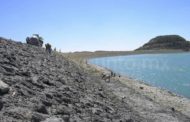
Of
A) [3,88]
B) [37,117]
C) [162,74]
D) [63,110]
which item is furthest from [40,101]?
[162,74]

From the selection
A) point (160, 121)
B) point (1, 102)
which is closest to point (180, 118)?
point (160, 121)

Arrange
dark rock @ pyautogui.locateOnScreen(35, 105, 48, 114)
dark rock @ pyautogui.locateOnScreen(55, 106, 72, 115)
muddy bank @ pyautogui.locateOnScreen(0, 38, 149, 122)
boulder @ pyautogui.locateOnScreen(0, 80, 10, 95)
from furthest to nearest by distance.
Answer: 1. dark rock @ pyautogui.locateOnScreen(55, 106, 72, 115)
2. boulder @ pyautogui.locateOnScreen(0, 80, 10, 95)
3. dark rock @ pyautogui.locateOnScreen(35, 105, 48, 114)
4. muddy bank @ pyautogui.locateOnScreen(0, 38, 149, 122)

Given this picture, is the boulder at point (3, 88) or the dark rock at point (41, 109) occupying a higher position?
the boulder at point (3, 88)

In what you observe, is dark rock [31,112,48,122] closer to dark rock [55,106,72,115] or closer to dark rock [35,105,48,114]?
dark rock [35,105,48,114]

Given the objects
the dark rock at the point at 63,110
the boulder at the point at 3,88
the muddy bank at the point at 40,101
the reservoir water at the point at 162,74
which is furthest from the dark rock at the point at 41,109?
the reservoir water at the point at 162,74

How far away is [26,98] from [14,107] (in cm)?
157

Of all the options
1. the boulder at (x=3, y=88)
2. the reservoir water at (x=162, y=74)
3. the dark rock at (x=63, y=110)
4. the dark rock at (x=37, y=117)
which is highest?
the boulder at (x=3, y=88)

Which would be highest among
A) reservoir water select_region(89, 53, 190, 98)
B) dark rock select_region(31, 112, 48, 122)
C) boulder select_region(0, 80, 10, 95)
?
boulder select_region(0, 80, 10, 95)

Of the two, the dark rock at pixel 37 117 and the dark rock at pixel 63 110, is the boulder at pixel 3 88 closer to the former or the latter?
the dark rock at pixel 37 117

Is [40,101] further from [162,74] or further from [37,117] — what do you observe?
[162,74]

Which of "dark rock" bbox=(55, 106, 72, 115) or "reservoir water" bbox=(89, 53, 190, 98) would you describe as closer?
"dark rock" bbox=(55, 106, 72, 115)

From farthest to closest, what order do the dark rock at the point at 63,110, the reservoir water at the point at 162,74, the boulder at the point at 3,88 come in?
the reservoir water at the point at 162,74 → the dark rock at the point at 63,110 → the boulder at the point at 3,88

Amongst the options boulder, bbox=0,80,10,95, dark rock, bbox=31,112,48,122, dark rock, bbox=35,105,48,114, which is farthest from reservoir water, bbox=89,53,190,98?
dark rock, bbox=31,112,48,122

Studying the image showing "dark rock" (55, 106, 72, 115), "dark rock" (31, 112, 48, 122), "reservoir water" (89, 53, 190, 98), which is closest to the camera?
"dark rock" (31, 112, 48, 122)
